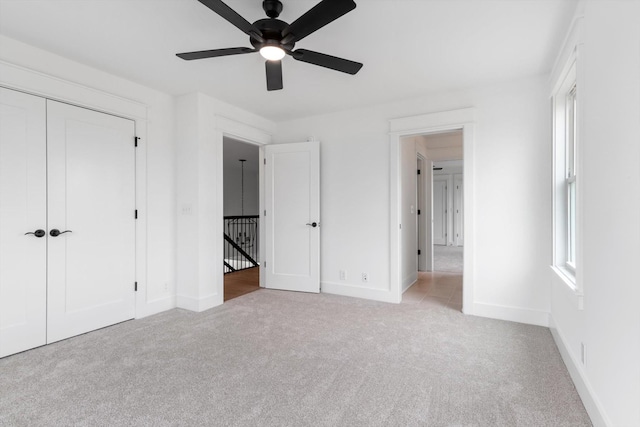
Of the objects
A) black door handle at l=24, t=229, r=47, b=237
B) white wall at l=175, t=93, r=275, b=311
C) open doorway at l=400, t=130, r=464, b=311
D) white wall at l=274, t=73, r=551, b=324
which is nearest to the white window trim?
white wall at l=274, t=73, r=551, b=324

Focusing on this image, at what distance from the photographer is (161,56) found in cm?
Result: 285

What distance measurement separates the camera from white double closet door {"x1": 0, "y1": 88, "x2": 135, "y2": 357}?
2600 millimetres

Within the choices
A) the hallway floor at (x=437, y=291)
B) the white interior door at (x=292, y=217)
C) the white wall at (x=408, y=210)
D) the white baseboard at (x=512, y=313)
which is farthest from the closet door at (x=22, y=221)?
the white baseboard at (x=512, y=313)

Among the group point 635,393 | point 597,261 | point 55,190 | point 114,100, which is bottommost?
point 635,393

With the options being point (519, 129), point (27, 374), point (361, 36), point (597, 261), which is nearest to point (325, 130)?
point (361, 36)

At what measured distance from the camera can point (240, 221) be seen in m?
7.55

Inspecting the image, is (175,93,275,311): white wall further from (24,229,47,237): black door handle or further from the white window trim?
the white window trim

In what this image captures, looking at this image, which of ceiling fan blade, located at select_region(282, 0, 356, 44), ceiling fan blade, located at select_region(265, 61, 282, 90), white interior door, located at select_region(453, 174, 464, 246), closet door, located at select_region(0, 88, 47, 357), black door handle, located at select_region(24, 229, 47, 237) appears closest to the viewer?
ceiling fan blade, located at select_region(282, 0, 356, 44)

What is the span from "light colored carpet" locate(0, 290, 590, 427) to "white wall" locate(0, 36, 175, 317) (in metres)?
0.50

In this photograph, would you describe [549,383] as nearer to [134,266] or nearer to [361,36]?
[361,36]

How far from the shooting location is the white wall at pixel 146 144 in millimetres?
2883

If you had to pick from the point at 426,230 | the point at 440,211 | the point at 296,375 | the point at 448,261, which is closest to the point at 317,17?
the point at 296,375

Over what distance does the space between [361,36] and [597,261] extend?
2187 millimetres

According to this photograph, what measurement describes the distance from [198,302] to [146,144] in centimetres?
190
